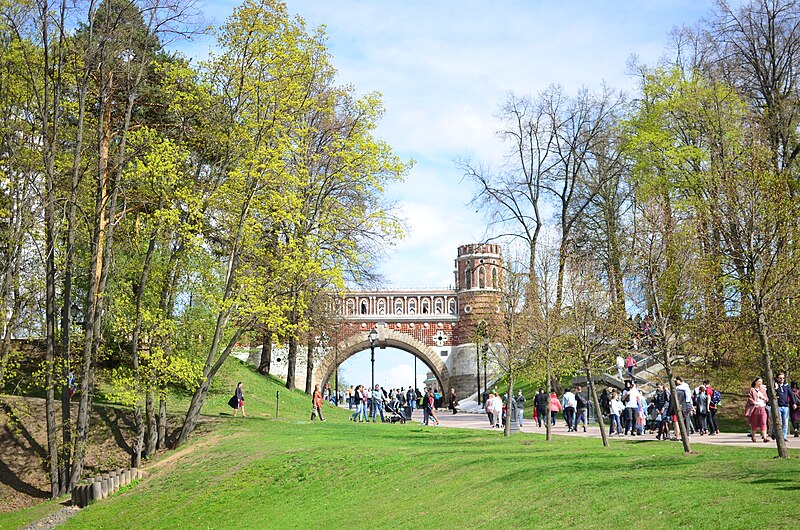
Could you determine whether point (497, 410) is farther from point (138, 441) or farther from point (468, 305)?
point (468, 305)

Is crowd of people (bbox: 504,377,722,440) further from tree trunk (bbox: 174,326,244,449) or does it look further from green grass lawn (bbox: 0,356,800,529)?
tree trunk (bbox: 174,326,244,449)

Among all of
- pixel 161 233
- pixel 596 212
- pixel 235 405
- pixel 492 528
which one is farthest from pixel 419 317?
pixel 492 528

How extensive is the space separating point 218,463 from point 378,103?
12.5 m

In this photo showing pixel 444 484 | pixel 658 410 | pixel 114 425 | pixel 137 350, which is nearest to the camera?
pixel 444 484

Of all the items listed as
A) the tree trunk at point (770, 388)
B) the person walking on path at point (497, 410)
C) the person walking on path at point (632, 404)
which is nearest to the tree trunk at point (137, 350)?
the person walking on path at point (497, 410)

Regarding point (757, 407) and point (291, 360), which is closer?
point (757, 407)

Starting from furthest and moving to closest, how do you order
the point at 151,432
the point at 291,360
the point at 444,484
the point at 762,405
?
the point at 291,360, the point at 151,432, the point at 762,405, the point at 444,484

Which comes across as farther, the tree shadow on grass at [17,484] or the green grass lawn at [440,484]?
the tree shadow on grass at [17,484]

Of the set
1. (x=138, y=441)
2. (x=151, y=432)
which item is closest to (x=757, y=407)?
(x=138, y=441)

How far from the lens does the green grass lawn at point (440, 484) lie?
448 inches

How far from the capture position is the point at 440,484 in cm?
1593

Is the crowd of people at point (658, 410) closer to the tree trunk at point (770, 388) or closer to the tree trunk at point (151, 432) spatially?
the tree trunk at point (770, 388)

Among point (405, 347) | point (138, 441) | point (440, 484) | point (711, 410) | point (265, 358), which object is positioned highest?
point (405, 347)

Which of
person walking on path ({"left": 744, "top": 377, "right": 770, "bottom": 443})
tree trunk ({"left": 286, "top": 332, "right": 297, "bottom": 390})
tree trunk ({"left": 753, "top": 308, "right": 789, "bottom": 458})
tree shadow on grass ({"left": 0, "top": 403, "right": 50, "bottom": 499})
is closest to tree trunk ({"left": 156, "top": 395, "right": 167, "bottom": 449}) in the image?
tree shadow on grass ({"left": 0, "top": 403, "right": 50, "bottom": 499})
